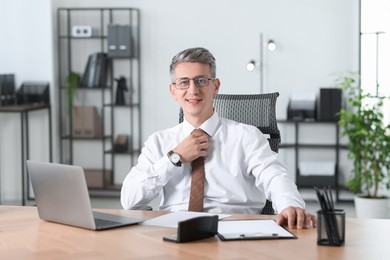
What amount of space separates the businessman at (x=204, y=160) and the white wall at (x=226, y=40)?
363 centimetres

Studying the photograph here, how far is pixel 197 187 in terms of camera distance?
3.08 m

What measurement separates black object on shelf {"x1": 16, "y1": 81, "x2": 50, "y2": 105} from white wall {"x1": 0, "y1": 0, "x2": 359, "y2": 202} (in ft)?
0.37

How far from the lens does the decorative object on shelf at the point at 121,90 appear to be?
6.97 meters

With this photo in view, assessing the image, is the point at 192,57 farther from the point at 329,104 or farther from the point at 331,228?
the point at 329,104

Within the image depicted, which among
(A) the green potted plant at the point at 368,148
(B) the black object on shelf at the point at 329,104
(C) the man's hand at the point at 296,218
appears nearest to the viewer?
(C) the man's hand at the point at 296,218

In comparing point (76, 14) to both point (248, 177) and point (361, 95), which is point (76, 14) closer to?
point (361, 95)

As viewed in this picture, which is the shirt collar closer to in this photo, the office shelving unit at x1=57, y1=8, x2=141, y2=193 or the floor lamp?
the floor lamp

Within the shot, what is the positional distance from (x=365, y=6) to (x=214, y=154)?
12.7ft

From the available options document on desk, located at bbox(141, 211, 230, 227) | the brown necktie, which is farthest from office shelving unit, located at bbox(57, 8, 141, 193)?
document on desk, located at bbox(141, 211, 230, 227)

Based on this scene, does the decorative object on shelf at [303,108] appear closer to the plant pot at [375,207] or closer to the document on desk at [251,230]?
the plant pot at [375,207]

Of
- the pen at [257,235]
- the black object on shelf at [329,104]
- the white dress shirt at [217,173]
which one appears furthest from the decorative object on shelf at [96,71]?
the pen at [257,235]

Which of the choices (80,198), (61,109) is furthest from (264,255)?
(61,109)

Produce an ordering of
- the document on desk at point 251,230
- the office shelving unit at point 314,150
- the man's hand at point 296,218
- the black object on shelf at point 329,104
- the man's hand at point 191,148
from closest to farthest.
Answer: the document on desk at point 251,230 → the man's hand at point 296,218 → the man's hand at point 191,148 → the black object on shelf at point 329,104 → the office shelving unit at point 314,150

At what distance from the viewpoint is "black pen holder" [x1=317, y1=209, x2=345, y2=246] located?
2.28 m
